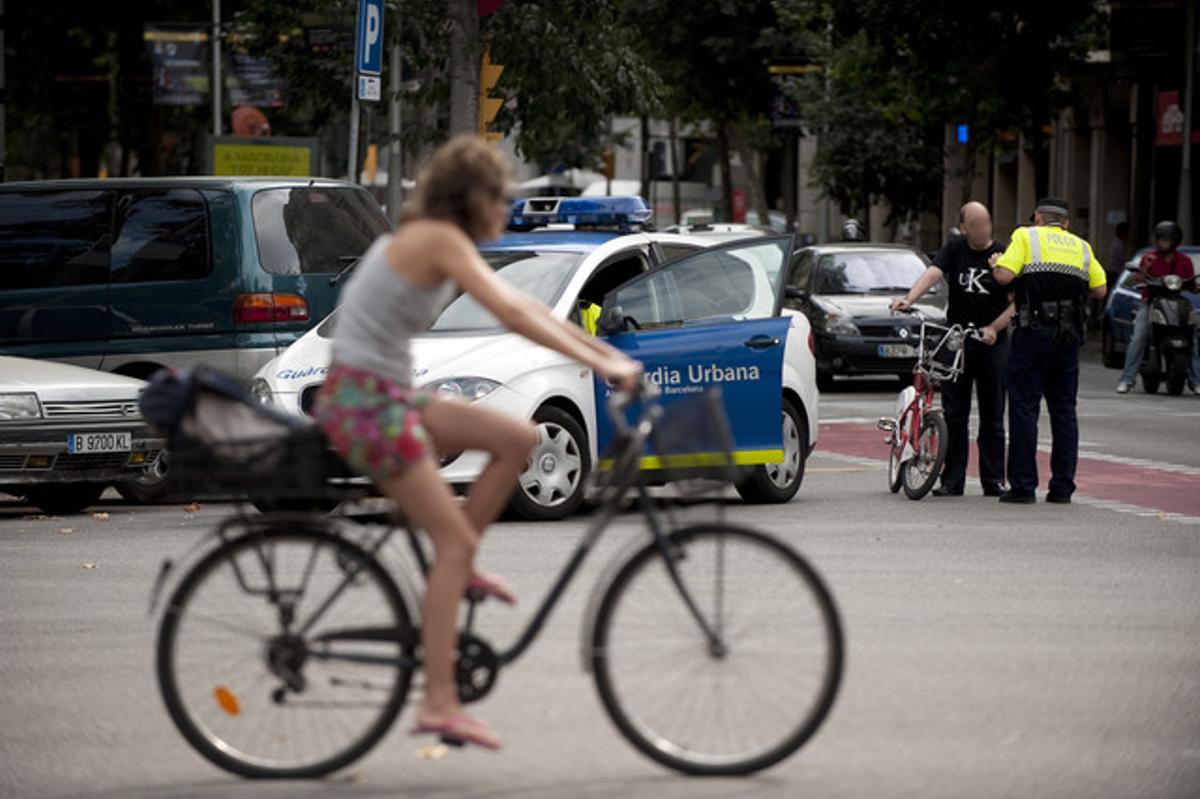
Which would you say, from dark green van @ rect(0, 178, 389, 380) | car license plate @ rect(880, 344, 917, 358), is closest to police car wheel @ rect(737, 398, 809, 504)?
dark green van @ rect(0, 178, 389, 380)

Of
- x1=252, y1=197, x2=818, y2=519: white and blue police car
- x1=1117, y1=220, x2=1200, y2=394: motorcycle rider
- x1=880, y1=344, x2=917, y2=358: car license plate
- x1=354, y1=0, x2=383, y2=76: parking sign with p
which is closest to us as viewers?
x1=252, y1=197, x2=818, y2=519: white and blue police car

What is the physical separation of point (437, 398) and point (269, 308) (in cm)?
947

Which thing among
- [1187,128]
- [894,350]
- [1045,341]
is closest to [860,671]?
[1045,341]

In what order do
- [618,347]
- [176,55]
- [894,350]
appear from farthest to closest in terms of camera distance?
1. [176,55]
2. [894,350]
3. [618,347]

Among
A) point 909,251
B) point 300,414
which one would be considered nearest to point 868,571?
point 300,414

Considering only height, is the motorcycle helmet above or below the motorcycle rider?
above

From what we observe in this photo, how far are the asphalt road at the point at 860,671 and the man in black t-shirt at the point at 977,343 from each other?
101cm

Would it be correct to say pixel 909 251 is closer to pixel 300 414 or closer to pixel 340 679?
pixel 300 414

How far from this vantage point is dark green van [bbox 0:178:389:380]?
1605cm

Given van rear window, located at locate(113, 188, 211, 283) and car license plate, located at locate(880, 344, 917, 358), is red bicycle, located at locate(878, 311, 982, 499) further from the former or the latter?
car license plate, located at locate(880, 344, 917, 358)

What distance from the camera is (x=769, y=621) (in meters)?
6.64

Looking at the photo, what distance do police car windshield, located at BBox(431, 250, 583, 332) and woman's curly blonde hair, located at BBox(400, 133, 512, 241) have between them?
7277 millimetres

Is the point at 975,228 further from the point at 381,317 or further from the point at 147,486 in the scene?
the point at 381,317

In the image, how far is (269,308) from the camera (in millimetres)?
16031
